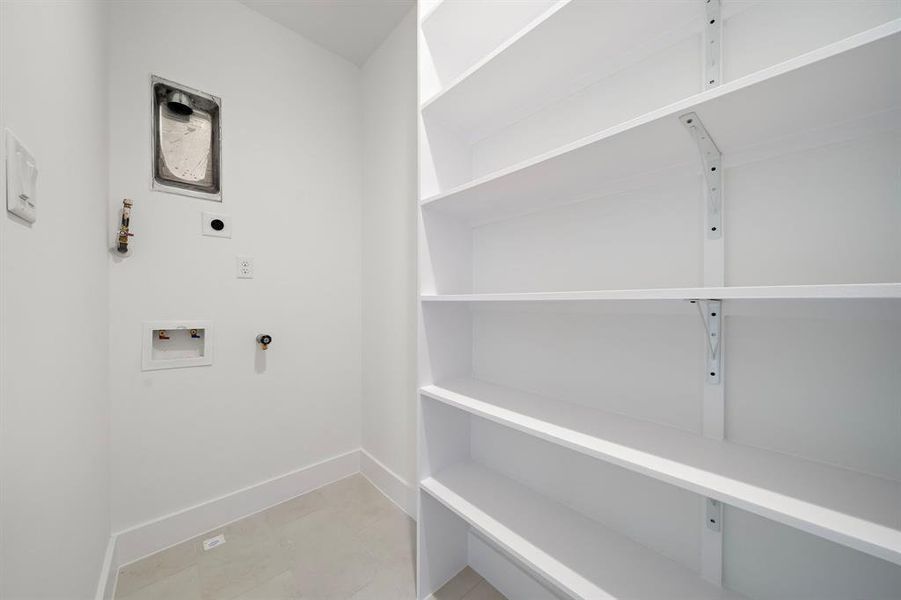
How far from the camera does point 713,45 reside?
0.79 meters

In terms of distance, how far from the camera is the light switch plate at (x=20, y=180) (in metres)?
0.55

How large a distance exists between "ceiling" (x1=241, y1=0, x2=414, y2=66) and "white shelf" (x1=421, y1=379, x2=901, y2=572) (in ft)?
6.56

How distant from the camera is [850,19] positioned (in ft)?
2.17

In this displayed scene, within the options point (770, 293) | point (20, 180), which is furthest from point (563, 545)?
point (20, 180)

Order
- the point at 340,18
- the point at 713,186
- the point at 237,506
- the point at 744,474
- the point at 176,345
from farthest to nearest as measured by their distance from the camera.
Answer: the point at 340,18 → the point at 237,506 → the point at 176,345 → the point at 713,186 → the point at 744,474

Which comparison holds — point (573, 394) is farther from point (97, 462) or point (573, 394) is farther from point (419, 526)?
point (97, 462)

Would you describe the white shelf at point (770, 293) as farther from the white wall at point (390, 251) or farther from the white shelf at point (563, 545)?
the white wall at point (390, 251)

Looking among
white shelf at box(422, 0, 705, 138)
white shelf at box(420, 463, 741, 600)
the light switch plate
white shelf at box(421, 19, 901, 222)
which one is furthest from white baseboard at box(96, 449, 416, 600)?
white shelf at box(422, 0, 705, 138)

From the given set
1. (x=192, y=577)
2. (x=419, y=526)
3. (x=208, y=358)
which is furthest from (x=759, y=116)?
(x=192, y=577)

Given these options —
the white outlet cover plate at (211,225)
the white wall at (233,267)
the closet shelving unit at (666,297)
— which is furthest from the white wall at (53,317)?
the closet shelving unit at (666,297)

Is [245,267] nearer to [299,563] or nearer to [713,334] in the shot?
[299,563]

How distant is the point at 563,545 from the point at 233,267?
1806 mm

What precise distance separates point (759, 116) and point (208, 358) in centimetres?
211

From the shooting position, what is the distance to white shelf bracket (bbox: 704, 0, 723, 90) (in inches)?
30.9
